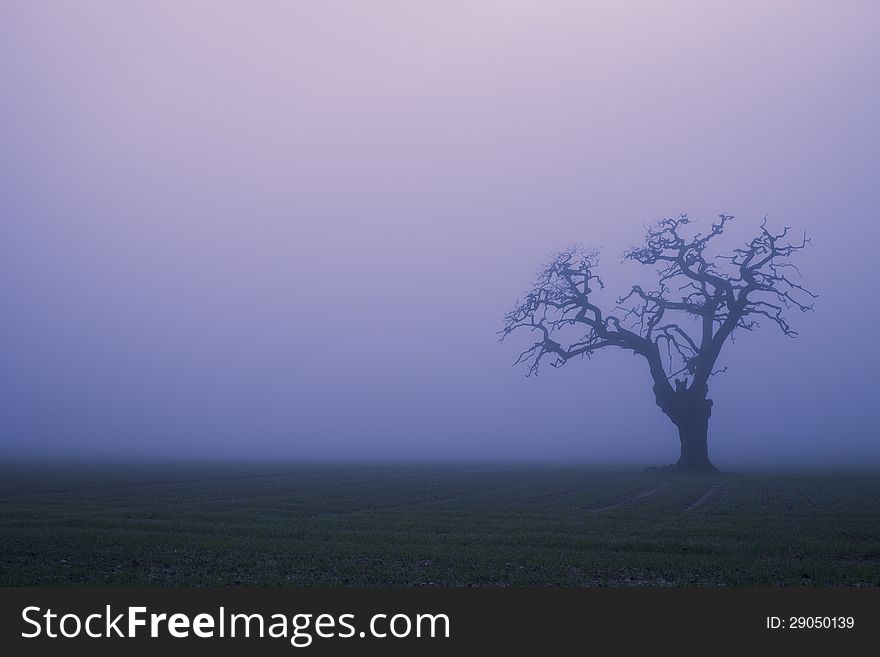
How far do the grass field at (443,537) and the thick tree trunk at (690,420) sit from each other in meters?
17.3

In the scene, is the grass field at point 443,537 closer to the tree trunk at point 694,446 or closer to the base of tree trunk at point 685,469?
the base of tree trunk at point 685,469

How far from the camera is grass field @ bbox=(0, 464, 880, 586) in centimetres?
1452

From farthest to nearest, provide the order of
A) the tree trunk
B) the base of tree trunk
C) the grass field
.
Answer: the tree trunk, the base of tree trunk, the grass field

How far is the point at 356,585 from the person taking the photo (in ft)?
44.5

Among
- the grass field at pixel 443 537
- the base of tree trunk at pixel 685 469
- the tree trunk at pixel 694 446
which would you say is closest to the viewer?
the grass field at pixel 443 537

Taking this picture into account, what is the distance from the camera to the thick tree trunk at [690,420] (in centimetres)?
5519

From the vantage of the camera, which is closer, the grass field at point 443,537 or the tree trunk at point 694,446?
the grass field at point 443,537

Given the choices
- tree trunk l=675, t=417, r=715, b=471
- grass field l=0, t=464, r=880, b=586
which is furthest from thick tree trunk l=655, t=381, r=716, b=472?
grass field l=0, t=464, r=880, b=586

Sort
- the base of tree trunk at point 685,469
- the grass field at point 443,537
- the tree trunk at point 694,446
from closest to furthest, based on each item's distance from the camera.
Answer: the grass field at point 443,537
the base of tree trunk at point 685,469
the tree trunk at point 694,446

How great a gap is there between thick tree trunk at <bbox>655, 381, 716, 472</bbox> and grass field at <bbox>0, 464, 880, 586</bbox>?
1733cm

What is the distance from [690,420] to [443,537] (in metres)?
41.0

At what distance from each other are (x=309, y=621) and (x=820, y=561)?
11.2 m

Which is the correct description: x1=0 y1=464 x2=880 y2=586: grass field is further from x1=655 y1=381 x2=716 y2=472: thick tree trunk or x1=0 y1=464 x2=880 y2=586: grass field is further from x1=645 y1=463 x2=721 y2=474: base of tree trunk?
x1=655 y1=381 x2=716 y2=472: thick tree trunk

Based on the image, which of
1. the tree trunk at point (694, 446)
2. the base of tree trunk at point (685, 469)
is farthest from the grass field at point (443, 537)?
the tree trunk at point (694, 446)
